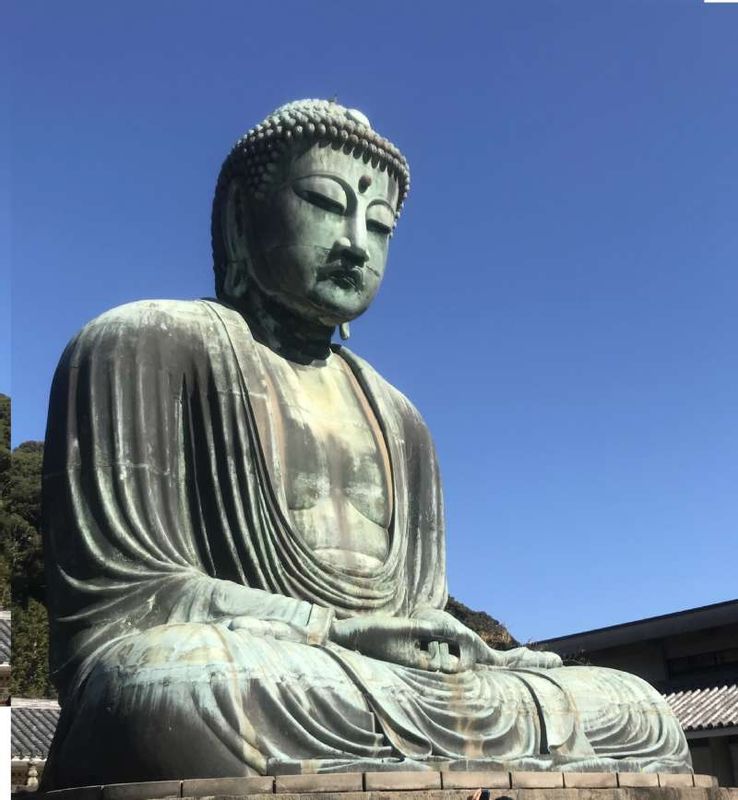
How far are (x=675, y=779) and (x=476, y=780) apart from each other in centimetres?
138

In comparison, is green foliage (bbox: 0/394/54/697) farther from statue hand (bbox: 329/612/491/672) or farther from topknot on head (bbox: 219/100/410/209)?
statue hand (bbox: 329/612/491/672)

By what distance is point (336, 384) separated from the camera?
728 centimetres

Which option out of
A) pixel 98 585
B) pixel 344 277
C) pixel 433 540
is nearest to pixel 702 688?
pixel 433 540

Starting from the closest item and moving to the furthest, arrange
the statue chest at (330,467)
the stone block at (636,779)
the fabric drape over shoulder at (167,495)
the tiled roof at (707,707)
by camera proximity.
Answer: the stone block at (636,779) < the fabric drape over shoulder at (167,495) < the statue chest at (330,467) < the tiled roof at (707,707)

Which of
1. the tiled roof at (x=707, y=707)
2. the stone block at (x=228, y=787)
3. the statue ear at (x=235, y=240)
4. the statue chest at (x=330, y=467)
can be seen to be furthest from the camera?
the tiled roof at (x=707, y=707)

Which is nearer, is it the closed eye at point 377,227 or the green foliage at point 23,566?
the closed eye at point 377,227

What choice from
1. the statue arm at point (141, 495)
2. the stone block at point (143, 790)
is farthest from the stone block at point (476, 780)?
the stone block at point (143, 790)

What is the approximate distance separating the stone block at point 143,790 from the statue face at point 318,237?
3.41 m

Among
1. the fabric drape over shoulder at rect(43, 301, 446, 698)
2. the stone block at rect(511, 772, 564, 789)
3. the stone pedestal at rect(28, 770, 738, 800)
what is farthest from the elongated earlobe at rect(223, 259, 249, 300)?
the stone block at rect(511, 772, 564, 789)

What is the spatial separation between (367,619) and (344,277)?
243 centimetres

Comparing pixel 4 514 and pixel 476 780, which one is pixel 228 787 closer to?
pixel 476 780

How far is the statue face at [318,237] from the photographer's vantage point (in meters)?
6.93

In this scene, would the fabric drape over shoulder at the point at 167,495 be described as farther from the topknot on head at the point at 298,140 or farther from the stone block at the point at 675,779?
the stone block at the point at 675,779

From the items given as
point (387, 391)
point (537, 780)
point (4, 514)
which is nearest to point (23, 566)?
point (4, 514)
